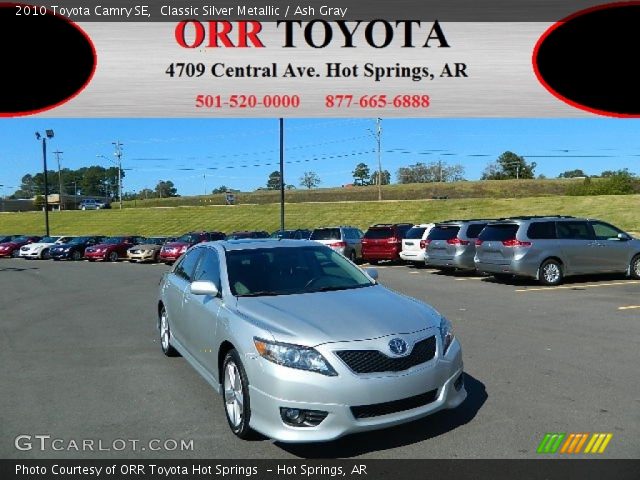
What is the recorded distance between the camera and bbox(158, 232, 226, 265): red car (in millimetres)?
25456

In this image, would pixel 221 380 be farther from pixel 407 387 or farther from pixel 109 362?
pixel 109 362

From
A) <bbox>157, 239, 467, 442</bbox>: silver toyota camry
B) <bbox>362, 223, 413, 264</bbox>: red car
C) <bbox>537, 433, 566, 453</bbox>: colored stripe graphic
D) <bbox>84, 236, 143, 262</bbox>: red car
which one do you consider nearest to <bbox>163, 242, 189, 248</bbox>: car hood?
<bbox>84, 236, 143, 262</bbox>: red car

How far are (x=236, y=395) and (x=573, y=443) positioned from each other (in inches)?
103

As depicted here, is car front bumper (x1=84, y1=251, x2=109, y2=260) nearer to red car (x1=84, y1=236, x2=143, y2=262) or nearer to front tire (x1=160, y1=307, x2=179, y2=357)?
red car (x1=84, y1=236, x2=143, y2=262)

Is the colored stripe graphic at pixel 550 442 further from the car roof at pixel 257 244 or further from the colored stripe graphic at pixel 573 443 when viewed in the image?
the car roof at pixel 257 244

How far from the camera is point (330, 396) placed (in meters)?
3.61

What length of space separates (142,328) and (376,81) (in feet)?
17.7

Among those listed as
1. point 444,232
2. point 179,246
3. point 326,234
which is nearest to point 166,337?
point 444,232

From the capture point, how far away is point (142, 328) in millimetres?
8680

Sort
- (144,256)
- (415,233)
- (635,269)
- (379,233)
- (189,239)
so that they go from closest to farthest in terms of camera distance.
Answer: (635,269)
(415,233)
(379,233)
(189,239)
(144,256)

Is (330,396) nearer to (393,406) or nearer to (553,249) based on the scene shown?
(393,406)

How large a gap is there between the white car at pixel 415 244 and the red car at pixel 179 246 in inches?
387

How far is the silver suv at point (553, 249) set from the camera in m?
13.3
